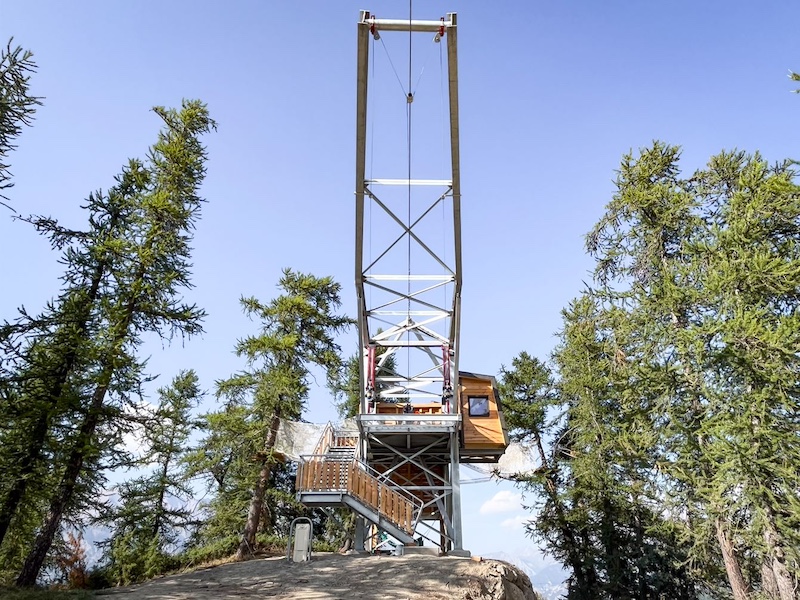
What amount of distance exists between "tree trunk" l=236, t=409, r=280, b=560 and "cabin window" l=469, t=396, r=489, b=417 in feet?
22.8

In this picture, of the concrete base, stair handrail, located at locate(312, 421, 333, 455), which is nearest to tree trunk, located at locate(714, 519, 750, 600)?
the concrete base

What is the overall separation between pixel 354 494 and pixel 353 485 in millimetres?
232

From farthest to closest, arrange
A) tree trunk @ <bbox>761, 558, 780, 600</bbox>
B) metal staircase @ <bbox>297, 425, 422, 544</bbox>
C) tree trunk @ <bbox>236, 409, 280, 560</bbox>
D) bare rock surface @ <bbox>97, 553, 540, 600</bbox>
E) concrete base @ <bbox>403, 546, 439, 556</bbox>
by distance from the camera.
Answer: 1. tree trunk @ <bbox>236, 409, 280, 560</bbox>
2. metal staircase @ <bbox>297, 425, 422, 544</bbox>
3. concrete base @ <bbox>403, 546, 439, 556</bbox>
4. tree trunk @ <bbox>761, 558, 780, 600</bbox>
5. bare rock surface @ <bbox>97, 553, 540, 600</bbox>

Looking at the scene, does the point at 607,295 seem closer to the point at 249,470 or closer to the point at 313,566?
the point at 313,566

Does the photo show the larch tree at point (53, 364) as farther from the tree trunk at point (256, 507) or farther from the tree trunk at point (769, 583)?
the tree trunk at point (769, 583)

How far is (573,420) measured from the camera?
22.7 meters

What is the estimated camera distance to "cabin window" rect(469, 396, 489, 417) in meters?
18.0

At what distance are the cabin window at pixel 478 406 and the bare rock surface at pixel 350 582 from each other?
596cm

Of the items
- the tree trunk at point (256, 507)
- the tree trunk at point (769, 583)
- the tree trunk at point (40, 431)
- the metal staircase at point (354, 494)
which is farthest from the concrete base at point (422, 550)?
the tree trunk at point (40, 431)

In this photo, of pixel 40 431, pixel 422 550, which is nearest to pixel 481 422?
pixel 422 550

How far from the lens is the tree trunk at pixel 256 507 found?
55.3ft

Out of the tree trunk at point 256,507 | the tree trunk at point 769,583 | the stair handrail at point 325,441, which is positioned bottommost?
the tree trunk at point 769,583

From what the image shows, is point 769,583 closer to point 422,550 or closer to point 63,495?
point 422,550

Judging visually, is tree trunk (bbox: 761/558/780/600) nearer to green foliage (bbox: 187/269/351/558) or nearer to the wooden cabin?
the wooden cabin
